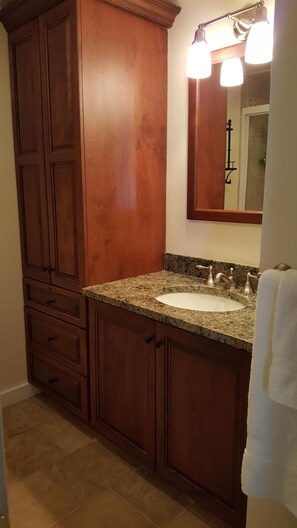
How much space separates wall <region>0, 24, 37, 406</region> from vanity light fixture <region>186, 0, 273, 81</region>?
1.01 m

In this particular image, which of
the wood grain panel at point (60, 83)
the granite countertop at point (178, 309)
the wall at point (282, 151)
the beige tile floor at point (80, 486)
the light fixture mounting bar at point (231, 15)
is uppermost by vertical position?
the light fixture mounting bar at point (231, 15)

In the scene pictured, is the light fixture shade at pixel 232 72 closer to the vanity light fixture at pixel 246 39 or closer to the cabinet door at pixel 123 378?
the vanity light fixture at pixel 246 39

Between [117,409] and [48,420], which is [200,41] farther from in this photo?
[48,420]

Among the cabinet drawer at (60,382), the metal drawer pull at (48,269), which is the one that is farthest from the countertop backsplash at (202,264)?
the cabinet drawer at (60,382)

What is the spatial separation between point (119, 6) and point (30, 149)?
81 centimetres

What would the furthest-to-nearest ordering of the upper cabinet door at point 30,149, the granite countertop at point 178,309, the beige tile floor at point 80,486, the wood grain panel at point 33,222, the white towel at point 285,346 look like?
the wood grain panel at point 33,222 < the upper cabinet door at point 30,149 < the beige tile floor at point 80,486 < the granite countertop at point 178,309 < the white towel at point 285,346

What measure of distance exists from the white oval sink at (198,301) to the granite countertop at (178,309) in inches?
0.9

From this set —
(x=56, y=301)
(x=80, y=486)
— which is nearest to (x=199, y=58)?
(x=56, y=301)

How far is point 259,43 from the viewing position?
1.59m

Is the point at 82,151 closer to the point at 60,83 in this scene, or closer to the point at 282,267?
the point at 60,83

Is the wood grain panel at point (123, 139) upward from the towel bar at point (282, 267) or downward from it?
upward

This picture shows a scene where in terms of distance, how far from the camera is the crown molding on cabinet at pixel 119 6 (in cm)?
178

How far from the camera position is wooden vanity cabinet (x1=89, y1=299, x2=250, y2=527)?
4.45 ft

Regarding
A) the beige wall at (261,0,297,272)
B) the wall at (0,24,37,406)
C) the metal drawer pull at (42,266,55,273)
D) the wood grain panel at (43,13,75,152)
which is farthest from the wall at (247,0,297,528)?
the wall at (0,24,37,406)
